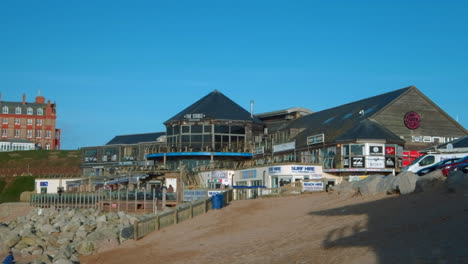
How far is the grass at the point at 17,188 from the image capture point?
85500mm

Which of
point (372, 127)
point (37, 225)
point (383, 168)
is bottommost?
point (37, 225)

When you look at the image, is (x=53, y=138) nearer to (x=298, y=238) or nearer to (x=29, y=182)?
(x=29, y=182)

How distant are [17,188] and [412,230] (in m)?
79.1

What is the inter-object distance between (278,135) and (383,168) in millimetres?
15178

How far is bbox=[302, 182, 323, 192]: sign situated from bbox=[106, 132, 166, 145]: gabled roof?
4462 cm

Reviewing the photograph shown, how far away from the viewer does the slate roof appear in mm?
49812

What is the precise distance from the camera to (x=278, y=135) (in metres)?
61.1

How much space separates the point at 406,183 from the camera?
27.0 meters

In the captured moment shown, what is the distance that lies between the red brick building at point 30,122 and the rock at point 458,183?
121 m

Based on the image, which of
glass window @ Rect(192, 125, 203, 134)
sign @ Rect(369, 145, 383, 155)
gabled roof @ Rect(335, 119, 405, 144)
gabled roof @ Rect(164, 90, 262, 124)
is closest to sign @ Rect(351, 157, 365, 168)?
sign @ Rect(369, 145, 383, 155)

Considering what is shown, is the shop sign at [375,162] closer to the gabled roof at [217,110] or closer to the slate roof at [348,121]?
the slate roof at [348,121]

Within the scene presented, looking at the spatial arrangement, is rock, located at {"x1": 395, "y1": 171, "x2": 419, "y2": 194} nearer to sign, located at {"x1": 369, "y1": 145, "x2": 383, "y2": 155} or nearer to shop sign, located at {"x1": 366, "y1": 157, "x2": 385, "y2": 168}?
shop sign, located at {"x1": 366, "y1": 157, "x2": 385, "y2": 168}

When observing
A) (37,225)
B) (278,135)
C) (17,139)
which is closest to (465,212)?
(37,225)

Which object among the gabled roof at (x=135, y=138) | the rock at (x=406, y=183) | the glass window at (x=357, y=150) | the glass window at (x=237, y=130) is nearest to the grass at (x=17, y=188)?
the gabled roof at (x=135, y=138)
